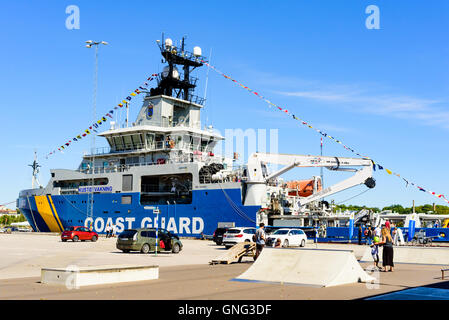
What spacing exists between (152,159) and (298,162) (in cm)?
1447

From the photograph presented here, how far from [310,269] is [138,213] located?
106ft

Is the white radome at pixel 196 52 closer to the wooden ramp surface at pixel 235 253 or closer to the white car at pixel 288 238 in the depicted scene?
the white car at pixel 288 238

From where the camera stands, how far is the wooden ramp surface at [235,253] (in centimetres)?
1825

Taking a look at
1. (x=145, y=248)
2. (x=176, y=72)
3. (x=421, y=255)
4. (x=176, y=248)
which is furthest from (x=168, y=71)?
(x=421, y=255)

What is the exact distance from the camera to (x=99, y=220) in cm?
4534

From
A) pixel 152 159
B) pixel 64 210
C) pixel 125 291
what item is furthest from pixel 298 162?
pixel 125 291

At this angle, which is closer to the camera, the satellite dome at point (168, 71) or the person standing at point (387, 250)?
the person standing at point (387, 250)

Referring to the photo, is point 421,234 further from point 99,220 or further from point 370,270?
point 99,220

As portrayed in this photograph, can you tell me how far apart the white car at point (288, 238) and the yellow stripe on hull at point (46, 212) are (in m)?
27.6

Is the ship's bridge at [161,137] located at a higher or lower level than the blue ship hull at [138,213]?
higher

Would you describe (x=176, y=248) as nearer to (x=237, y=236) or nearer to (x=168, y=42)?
(x=237, y=236)

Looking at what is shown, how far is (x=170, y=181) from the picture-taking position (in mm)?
44250

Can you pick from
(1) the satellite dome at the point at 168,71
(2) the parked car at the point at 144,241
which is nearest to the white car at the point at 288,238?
(2) the parked car at the point at 144,241

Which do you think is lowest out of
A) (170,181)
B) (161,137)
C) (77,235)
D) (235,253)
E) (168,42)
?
(77,235)
